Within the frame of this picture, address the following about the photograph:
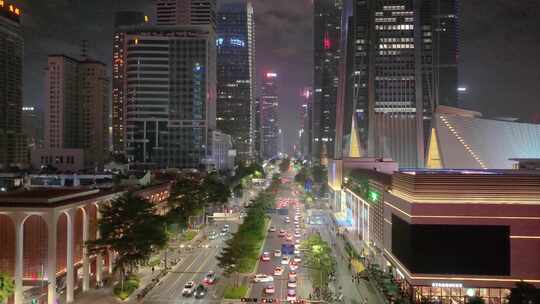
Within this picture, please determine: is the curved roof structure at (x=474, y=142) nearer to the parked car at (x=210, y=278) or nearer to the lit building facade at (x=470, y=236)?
the lit building facade at (x=470, y=236)

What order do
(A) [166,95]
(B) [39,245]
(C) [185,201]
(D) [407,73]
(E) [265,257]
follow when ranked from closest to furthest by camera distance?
(B) [39,245] < (E) [265,257] < (C) [185,201] < (D) [407,73] < (A) [166,95]

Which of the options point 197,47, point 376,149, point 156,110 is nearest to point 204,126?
point 156,110

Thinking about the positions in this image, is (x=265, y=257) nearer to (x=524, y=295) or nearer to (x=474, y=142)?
(x=524, y=295)

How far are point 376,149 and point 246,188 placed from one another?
4581 cm

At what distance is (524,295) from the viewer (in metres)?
30.8

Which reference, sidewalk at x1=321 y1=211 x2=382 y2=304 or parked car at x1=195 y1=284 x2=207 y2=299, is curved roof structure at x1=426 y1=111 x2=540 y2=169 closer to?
sidewalk at x1=321 y1=211 x2=382 y2=304

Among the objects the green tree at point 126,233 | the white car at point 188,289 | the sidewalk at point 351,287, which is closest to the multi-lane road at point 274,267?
the sidewalk at point 351,287

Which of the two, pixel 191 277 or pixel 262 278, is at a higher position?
pixel 262 278

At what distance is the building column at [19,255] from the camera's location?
3194 cm

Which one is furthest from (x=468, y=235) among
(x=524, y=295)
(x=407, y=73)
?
(x=407, y=73)

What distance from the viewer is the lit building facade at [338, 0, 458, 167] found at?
98125 millimetres

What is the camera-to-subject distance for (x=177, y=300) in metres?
35.2

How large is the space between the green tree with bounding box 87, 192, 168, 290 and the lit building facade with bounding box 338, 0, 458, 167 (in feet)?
224

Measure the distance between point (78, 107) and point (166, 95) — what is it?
188 ft
